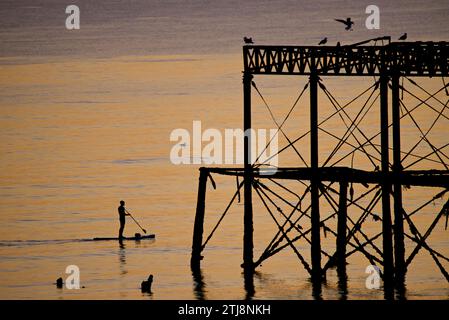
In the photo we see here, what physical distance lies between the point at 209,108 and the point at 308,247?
6004cm

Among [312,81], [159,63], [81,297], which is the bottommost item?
[81,297]

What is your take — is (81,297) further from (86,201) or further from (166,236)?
(86,201)

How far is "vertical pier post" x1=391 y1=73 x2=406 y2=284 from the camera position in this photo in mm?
48625

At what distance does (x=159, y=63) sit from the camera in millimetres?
157625

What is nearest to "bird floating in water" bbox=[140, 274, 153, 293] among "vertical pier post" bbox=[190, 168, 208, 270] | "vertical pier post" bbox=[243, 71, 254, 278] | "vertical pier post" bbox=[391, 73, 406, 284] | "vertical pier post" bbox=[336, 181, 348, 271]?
"vertical pier post" bbox=[243, 71, 254, 278]

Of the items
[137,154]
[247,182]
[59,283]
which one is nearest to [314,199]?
[247,182]

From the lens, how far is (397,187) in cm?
4922

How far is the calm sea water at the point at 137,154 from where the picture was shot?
54.0 m

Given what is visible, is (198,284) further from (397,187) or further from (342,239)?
(397,187)

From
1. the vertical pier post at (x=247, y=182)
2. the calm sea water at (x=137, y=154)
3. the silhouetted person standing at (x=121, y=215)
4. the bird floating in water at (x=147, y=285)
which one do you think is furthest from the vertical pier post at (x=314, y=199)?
the silhouetted person standing at (x=121, y=215)

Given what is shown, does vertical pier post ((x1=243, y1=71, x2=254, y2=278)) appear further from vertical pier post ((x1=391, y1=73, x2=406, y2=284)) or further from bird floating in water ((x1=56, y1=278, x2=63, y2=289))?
bird floating in water ((x1=56, y1=278, x2=63, y2=289))

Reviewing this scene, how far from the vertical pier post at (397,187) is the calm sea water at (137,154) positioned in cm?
95

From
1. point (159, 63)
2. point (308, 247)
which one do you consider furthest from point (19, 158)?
point (159, 63)

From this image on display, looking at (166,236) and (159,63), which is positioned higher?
(159,63)
